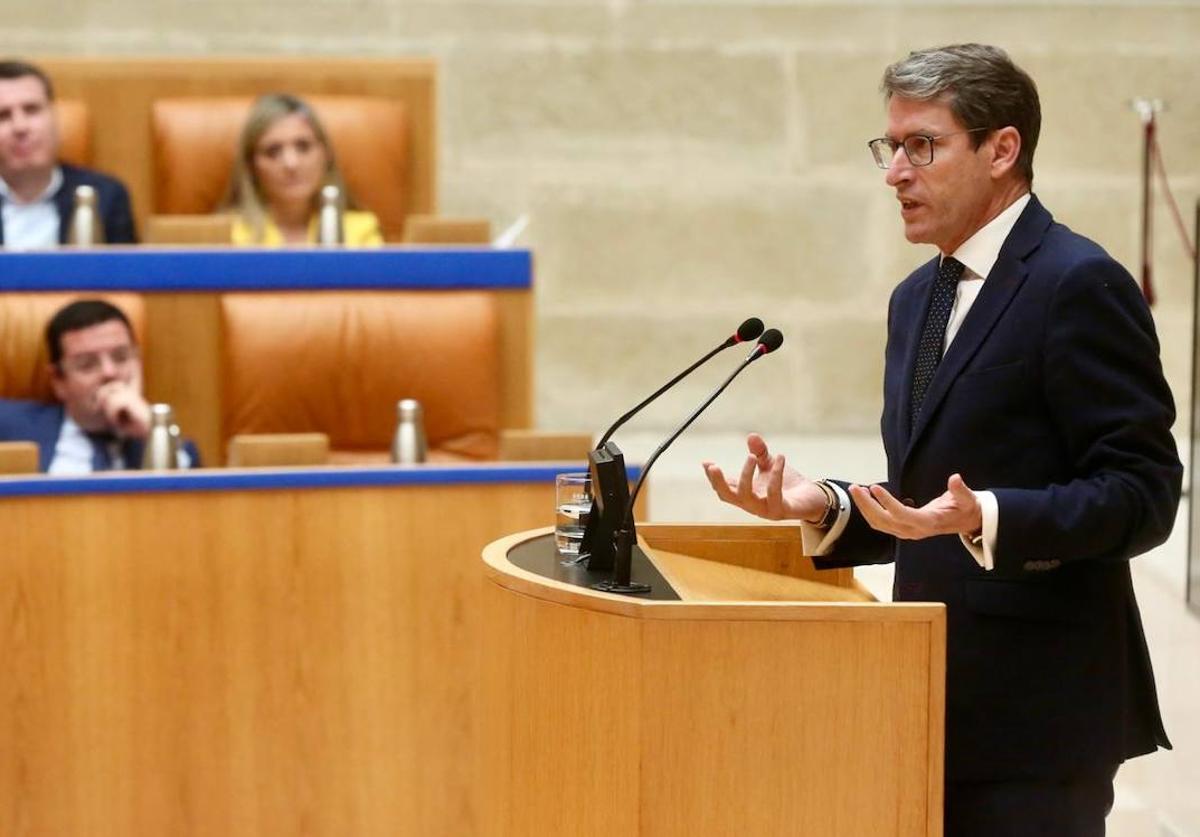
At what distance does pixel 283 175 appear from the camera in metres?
3.75

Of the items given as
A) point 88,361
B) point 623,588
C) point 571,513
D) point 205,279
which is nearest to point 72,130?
point 205,279

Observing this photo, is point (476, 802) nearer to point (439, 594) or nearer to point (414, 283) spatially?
point (439, 594)

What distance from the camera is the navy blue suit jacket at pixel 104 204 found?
12.3 feet

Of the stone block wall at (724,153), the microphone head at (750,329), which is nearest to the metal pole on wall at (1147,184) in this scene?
the stone block wall at (724,153)

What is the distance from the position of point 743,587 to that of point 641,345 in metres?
3.55

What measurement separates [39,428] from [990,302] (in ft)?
6.71

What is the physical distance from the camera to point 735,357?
5.11 metres

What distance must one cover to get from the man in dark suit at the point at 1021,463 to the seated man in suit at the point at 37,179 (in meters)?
2.62

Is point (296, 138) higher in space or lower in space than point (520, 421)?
higher

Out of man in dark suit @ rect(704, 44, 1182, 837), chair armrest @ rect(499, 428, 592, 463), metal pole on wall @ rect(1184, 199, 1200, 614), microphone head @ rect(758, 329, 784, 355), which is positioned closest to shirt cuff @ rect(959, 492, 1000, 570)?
man in dark suit @ rect(704, 44, 1182, 837)

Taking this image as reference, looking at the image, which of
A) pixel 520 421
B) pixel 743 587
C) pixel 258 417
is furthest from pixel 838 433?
pixel 743 587

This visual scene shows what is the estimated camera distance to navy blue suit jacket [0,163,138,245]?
376 cm

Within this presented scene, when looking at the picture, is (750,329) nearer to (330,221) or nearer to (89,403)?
(89,403)

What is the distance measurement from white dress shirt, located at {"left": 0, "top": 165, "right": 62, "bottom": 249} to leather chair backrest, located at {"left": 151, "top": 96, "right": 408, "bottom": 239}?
0.88ft
